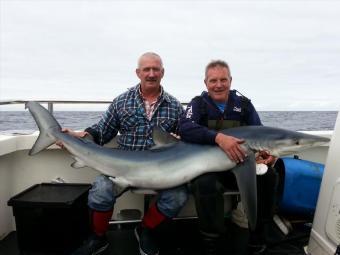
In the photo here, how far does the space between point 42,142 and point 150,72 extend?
1.20 metres

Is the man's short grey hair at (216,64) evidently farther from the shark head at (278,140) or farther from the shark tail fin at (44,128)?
the shark tail fin at (44,128)

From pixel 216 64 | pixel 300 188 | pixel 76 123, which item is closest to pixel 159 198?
pixel 216 64

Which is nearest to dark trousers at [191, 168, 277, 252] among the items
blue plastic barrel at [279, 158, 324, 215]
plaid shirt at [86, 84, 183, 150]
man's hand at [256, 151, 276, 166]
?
man's hand at [256, 151, 276, 166]

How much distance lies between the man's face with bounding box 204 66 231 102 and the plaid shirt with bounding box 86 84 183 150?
0.50 meters

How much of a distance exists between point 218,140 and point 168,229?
1474 mm

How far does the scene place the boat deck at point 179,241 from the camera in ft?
11.0

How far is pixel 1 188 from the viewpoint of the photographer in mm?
3783

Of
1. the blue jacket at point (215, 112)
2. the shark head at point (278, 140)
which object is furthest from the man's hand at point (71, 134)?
the shark head at point (278, 140)

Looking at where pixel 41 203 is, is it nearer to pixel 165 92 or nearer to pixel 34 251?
pixel 34 251

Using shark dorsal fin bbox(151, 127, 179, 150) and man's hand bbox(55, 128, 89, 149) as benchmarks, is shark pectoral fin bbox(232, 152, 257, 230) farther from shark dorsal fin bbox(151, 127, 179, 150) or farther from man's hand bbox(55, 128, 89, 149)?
man's hand bbox(55, 128, 89, 149)

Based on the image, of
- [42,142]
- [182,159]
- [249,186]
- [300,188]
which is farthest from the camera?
[300,188]

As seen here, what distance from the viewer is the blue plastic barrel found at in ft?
12.8

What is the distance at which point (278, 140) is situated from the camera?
2855mm

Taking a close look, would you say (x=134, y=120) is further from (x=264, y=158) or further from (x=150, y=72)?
(x=264, y=158)
